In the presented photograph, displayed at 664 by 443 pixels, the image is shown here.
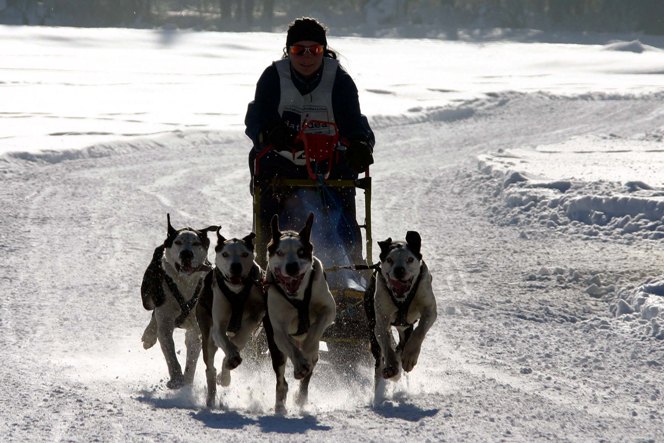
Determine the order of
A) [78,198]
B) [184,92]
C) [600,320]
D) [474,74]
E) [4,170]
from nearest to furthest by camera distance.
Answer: [600,320], [78,198], [4,170], [184,92], [474,74]

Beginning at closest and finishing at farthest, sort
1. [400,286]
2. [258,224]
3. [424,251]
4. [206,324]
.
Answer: [400,286]
[206,324]
[258,224]
[424,251]

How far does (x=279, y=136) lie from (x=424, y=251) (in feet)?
13.3

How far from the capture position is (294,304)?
5406 millimetres

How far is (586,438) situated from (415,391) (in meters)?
1.11

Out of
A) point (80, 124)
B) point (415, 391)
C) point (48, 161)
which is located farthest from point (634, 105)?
point (415, 391)

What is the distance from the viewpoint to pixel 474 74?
31828 mm

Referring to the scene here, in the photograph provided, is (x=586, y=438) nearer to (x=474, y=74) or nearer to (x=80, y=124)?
(x=80, y=124)

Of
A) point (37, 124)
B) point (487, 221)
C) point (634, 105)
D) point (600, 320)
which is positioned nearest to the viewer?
point (600, 320)

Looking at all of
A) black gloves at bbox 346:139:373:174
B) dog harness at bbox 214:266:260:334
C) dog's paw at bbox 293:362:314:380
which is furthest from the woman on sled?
dog's paw at bbox 293:362:314:380

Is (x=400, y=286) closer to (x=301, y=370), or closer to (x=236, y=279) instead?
(x=301, y=370)

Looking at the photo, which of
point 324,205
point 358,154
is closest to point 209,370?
point 324,205

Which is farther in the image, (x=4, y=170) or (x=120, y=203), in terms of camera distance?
(x=4, y=170)

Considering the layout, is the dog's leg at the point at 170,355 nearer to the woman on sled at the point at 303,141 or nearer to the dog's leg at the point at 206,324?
the dog's leg at the point at 206,324

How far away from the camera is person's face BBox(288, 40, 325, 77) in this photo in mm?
6543
